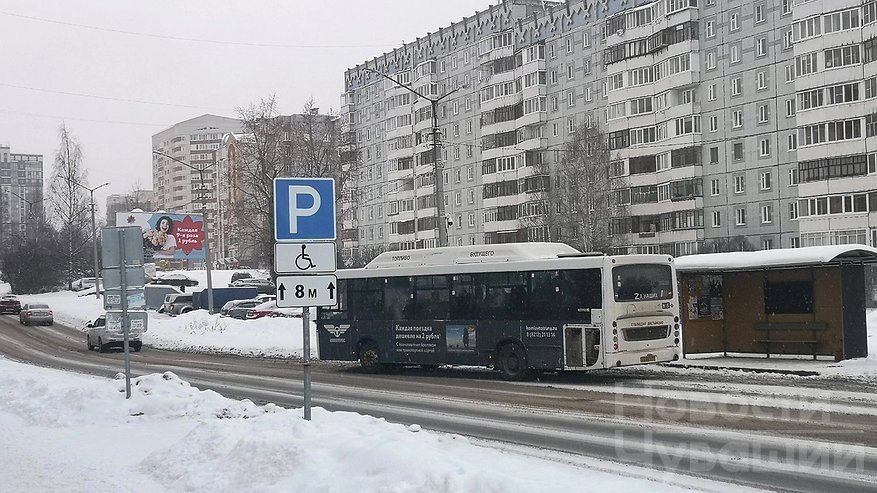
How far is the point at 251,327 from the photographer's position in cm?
3991

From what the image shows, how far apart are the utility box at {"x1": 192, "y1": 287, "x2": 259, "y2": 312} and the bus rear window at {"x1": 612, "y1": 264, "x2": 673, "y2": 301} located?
44.4m

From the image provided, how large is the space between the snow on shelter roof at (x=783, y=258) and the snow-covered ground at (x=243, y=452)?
174 inches

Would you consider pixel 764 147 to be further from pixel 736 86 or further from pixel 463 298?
pixel 463 298

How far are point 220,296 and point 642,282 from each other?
154ft

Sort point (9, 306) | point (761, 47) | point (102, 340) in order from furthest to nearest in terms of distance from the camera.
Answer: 1. point (9, 306)
2. point (761, 47)
3. point (102, 340)

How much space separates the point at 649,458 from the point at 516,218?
231 ft

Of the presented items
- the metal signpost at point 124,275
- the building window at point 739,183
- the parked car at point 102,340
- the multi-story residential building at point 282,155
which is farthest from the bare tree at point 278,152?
the metal signpost at point 124,275

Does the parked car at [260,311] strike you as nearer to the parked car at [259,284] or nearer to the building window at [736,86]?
the parked car at [259,284]

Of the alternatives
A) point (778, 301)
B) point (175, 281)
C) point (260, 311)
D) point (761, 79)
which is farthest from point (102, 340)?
point (175, 281)

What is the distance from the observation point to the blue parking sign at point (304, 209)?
10484mm

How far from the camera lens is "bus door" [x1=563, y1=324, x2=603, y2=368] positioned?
1933cm

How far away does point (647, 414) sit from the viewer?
46.9ft

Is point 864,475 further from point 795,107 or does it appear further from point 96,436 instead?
point 795,107

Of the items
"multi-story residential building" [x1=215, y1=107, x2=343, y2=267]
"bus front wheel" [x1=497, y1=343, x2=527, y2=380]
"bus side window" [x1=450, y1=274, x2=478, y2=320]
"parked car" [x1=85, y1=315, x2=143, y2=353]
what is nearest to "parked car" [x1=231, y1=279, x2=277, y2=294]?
"multi-story residential building" [x1=215, y1=107, x2=343, y2=267]
